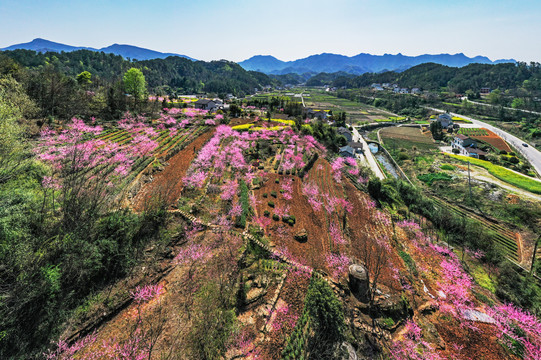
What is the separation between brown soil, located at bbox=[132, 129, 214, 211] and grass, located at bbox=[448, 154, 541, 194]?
7115cm

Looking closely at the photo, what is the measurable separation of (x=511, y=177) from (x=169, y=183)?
76409 millimetres

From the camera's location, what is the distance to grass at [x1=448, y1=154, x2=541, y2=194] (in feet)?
149

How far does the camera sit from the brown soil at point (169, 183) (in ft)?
79.5

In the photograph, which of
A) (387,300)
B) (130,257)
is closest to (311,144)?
(387,300)

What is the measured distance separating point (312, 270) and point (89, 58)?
241135 mm

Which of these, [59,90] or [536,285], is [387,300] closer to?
[536,285]

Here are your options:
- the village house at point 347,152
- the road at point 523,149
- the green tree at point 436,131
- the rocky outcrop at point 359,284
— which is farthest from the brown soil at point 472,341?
the green tree at point 436,131

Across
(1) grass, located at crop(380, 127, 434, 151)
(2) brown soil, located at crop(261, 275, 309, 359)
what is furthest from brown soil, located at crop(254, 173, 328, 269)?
(1) grass, located at crop(380, 127, 434, 151)

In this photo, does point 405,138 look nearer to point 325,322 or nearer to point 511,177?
point 511,177

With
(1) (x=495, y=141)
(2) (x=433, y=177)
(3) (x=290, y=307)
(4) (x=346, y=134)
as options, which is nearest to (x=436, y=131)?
(1) (x=495, y=141)

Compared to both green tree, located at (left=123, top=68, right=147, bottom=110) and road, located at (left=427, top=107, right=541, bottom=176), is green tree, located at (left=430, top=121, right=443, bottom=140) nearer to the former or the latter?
road, located at (left=427, top=107, right=541, bottom=176)

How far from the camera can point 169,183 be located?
2897cm

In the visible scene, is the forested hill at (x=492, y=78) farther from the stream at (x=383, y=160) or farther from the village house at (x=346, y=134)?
the village house at (x=346, y=134)

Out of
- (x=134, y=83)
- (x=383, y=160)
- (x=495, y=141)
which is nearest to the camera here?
(x=134, y=83)
